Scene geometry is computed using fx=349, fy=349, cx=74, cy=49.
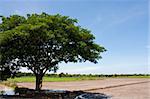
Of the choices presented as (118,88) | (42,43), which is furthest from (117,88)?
(42,43)

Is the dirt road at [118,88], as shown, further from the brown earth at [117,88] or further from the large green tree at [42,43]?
the large green tree at [42,43]

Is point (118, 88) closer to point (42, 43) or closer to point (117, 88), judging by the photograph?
point (117, 88)

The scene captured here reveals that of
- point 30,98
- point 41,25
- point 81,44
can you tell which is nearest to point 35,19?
point 41,25

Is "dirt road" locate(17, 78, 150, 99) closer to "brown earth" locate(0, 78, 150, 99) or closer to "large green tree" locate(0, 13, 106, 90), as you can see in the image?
"brown earth" locate(0, 78, 150, 99)

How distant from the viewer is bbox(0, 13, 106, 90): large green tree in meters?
30.8

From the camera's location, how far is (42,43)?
31875 millimetres

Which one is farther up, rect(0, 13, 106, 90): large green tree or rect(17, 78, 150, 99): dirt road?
rect(0, 13, 106, 90): large green tree

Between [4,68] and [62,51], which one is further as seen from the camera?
[4,68]

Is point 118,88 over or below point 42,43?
below

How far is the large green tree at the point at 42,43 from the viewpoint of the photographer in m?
30.8

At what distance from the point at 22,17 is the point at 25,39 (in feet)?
11.8

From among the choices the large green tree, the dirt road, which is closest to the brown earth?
the dirt road

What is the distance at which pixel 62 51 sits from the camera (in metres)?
32.0

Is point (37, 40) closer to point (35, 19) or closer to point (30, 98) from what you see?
point (35, 19)
